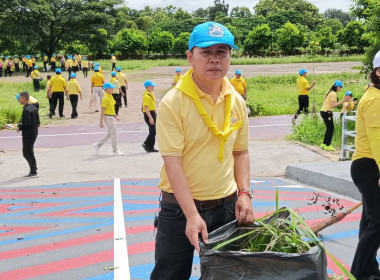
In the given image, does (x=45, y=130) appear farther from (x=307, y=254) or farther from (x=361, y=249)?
(x=307, y=254)

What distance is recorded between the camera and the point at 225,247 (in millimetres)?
2695

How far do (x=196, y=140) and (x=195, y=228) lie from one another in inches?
18.3

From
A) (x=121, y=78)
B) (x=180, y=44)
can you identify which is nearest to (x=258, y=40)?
(x=180, y=44)

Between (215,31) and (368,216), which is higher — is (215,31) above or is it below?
above

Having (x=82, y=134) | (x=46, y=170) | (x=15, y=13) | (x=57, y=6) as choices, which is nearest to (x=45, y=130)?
(x=82, y=134)

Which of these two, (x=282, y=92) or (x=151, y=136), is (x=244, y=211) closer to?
(x=151, y=136)

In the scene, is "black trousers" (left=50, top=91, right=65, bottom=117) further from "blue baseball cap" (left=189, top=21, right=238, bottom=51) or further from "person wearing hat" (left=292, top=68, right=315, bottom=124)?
"blue baseball cap" (left=189, top=21, right=238, bottom=51)

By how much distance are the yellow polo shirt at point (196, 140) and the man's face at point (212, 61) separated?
0.31ft

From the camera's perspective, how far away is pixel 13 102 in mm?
24562

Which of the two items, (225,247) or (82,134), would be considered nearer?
(225,247)

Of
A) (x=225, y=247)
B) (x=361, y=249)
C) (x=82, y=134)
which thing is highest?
(x=225, y=247)

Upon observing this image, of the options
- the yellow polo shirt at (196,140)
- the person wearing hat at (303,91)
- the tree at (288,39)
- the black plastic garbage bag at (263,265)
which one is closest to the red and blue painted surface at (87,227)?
the yellow polo shirt at (196,140)

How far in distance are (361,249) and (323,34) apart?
2700 inches

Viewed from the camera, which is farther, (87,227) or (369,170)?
(87,227)
